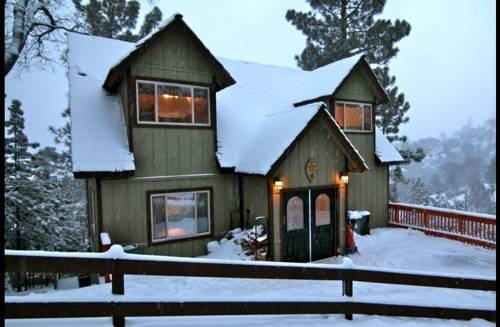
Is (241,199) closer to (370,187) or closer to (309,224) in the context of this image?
(309,224)

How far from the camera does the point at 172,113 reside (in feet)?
30.1

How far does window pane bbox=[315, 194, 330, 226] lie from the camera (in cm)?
970

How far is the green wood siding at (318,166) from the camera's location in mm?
8820

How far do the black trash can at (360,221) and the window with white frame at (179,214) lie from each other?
5.85m

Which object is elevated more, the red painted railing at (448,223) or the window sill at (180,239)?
the window sill at (180,239)

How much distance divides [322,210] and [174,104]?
19.1 feet

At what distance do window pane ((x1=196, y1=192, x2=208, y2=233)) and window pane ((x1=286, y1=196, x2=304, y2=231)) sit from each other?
2.62 m

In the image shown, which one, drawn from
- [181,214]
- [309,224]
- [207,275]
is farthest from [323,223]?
[207,275]

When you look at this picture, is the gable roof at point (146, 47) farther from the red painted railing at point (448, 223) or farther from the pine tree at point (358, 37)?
the pine tree at point (358, 37)

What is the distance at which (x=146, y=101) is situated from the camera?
8.81 meters

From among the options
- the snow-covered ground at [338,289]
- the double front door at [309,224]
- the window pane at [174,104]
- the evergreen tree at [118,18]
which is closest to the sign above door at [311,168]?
the double front door at [309,224]

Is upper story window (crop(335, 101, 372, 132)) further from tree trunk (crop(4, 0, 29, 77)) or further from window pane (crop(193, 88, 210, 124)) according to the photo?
tree trunk (crop(4, 0, 29, 77))

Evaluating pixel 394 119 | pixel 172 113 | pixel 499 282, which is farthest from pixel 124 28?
pixel 499 282

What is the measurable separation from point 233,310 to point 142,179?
5.93 metres
